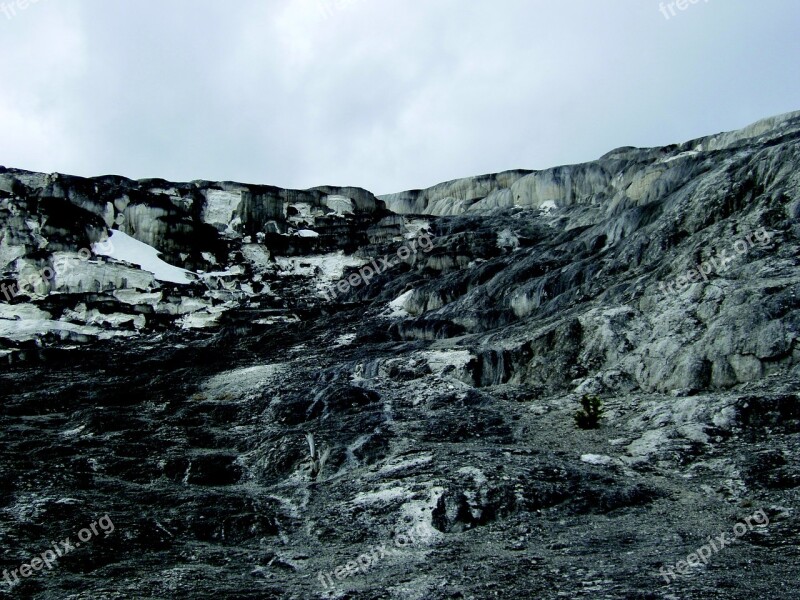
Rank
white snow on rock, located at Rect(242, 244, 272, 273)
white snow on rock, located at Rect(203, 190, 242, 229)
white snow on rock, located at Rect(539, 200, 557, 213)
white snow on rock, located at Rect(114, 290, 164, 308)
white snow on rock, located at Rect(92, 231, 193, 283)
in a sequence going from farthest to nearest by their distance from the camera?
white snow on rock, located at Rect(539, 200, 557, 213) < white snow on rock, located at Rect(203, 190, 242, 229) < white snow on rock, located at Rect(242, 244, 272, 273) < white snow on rock, located at Rect(92, 231, 193, 283) < white snow on rock, located at Rect(114, 290, 164, 308)

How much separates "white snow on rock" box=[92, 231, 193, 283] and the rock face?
5.31 ft

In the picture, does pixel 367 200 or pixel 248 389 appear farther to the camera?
pixel 367 200

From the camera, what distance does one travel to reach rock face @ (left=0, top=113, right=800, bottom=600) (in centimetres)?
1365

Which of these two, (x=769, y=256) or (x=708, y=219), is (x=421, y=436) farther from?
(x=708, y=219)

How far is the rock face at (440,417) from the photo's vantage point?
44.8 feet

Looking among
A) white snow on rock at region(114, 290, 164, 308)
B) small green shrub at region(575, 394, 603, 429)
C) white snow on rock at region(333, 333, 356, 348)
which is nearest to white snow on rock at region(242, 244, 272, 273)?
white snow on rock at region(114, 290, 164, 308)

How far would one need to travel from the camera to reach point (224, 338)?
42688 mm

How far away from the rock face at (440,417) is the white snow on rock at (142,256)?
5.31ft

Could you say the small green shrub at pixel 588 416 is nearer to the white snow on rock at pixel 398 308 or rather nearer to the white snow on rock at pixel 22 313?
the white snow on rock at pixel 398 308

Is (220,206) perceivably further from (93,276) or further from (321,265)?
(93,276)

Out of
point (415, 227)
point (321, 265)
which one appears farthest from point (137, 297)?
point (415, 227)

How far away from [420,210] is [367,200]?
46.7 ft

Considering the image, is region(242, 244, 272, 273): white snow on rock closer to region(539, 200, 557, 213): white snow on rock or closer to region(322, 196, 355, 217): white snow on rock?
region(322, 196, 355, 217): white snow on rock

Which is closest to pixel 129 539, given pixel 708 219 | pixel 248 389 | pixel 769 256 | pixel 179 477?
pixel 179 477
